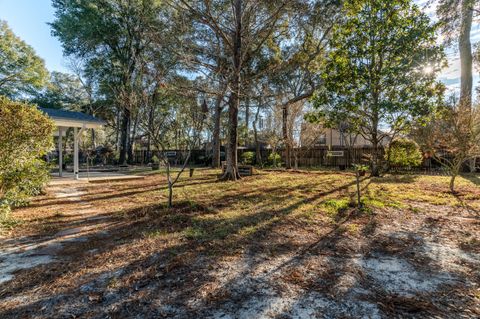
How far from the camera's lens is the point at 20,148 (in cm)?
403

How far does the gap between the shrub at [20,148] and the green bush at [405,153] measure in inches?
480

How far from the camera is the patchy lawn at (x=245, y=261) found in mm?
1797

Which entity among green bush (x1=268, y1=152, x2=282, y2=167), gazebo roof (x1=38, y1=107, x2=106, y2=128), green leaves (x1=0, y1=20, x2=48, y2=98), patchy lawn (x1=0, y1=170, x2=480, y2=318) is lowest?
patchy lawn (x1=0, y1=170, x2=480, y2=318)

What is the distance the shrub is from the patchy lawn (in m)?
0.52

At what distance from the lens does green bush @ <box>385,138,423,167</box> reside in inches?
423

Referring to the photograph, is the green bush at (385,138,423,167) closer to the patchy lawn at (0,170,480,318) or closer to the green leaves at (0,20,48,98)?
the patchy lawn at (0,170,480,318)

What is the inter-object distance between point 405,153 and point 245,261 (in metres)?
11.1

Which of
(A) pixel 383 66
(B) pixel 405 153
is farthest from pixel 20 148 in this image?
(B) pixel 405 153

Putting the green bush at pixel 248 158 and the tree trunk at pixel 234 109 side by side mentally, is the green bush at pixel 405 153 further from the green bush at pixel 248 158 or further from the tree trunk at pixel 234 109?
the green bush at pixel 248 158

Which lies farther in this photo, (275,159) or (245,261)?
(275,159)

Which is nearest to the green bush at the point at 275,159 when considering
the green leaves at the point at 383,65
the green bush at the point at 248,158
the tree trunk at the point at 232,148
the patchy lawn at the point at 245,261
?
the green bush at the point at 248,158

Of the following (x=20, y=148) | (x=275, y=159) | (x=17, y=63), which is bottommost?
(x=275, y=159)

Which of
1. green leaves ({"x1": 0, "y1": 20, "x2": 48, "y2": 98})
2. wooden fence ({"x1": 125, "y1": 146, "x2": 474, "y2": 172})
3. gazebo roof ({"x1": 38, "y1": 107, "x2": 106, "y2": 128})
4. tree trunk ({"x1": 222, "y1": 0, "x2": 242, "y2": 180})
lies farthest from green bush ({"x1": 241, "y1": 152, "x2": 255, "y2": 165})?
green leaves ({"x1": 0, "y1": 20, "x2": 48, "y2": 98})

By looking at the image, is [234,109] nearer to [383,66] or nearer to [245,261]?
[383,66]
